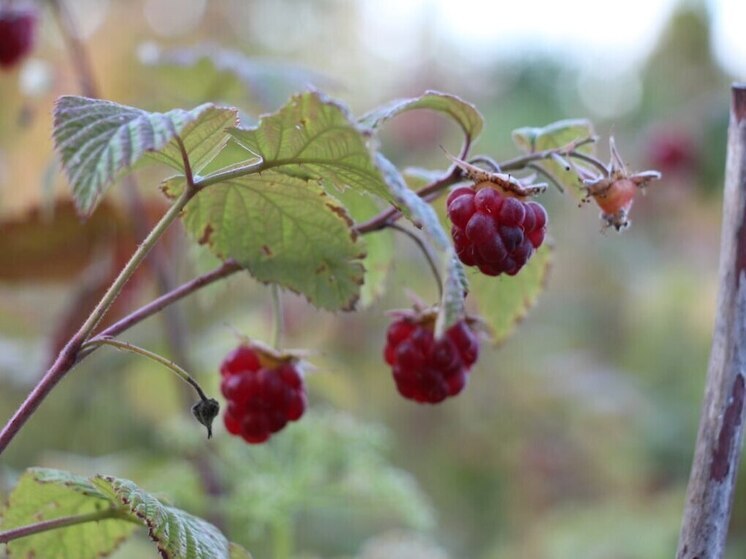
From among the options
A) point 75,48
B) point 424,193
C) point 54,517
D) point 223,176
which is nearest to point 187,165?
point 223,176

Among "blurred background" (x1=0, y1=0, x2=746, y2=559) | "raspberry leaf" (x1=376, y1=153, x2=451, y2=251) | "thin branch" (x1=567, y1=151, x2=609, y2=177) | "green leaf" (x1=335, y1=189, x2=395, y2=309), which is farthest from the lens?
"blurred background" (x1=0, y1=0, x2=746, y2=559)

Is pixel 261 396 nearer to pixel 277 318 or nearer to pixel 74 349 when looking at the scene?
pixel 277 318

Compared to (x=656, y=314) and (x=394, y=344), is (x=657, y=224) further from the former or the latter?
(x=394, y=344)

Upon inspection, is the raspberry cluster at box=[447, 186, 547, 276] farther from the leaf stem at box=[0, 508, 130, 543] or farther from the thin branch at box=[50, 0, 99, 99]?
the thin branch at box=[50, 0, 99, 99]

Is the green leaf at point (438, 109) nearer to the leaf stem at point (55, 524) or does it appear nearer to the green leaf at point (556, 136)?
the green leaf at point (556, 136)

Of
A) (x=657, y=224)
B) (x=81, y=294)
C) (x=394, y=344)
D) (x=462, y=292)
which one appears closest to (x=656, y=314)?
(x=657, y=224)

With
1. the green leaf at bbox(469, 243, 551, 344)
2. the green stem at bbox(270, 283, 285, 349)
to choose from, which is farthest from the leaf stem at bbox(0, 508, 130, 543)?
the green leaf at bbox(469, 243, 551, 344)

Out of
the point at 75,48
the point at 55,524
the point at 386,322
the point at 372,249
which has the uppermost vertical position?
the point at 386,322

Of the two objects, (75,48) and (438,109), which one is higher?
(75,48)
